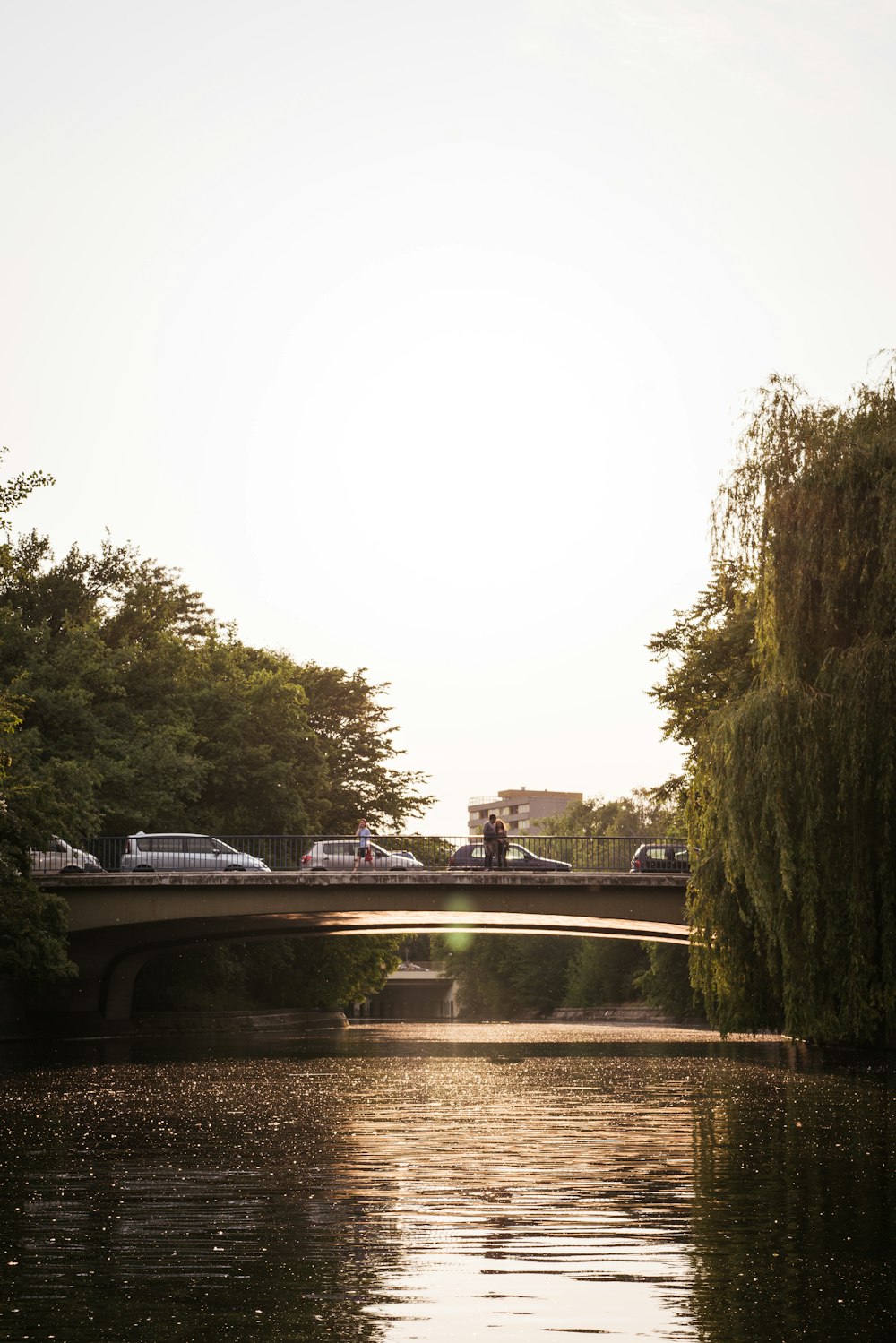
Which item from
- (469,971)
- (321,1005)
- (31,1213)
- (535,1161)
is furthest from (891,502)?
(469,971)

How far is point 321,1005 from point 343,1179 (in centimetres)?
6398

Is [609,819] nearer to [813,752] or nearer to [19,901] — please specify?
[19,901]

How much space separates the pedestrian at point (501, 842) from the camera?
54.0 meters

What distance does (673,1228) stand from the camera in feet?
42.6

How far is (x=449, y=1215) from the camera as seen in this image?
1362cm

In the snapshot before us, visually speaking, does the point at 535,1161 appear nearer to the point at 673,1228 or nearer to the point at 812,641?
the point at 673,1228

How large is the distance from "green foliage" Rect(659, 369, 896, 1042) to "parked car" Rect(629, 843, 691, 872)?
1987 cm

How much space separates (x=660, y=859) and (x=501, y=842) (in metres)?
4.92

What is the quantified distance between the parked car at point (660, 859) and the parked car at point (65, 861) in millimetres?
17223

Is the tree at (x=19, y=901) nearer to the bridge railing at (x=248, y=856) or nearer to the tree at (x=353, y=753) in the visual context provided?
the bridge railing at (x=248, y=856)

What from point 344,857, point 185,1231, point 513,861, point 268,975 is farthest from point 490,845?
point 185,1231

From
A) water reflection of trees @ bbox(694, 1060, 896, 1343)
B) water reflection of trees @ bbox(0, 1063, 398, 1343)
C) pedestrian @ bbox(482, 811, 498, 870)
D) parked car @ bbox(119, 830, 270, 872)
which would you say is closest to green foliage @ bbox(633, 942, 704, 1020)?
pedestrian @ bbox(482, 811, 498, 870)

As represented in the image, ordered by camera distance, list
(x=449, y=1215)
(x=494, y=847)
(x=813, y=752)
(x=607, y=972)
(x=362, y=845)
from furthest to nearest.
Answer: (x=607, y=972) → (x=362, y=845) → (x=494, y=847) → (x=813, y=752) → (x=449, y=1215)

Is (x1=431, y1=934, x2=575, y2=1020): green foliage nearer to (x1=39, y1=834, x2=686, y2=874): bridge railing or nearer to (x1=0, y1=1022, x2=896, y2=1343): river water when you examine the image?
(x1=39, y1=834, x2=686, y2=874): bridge railing
